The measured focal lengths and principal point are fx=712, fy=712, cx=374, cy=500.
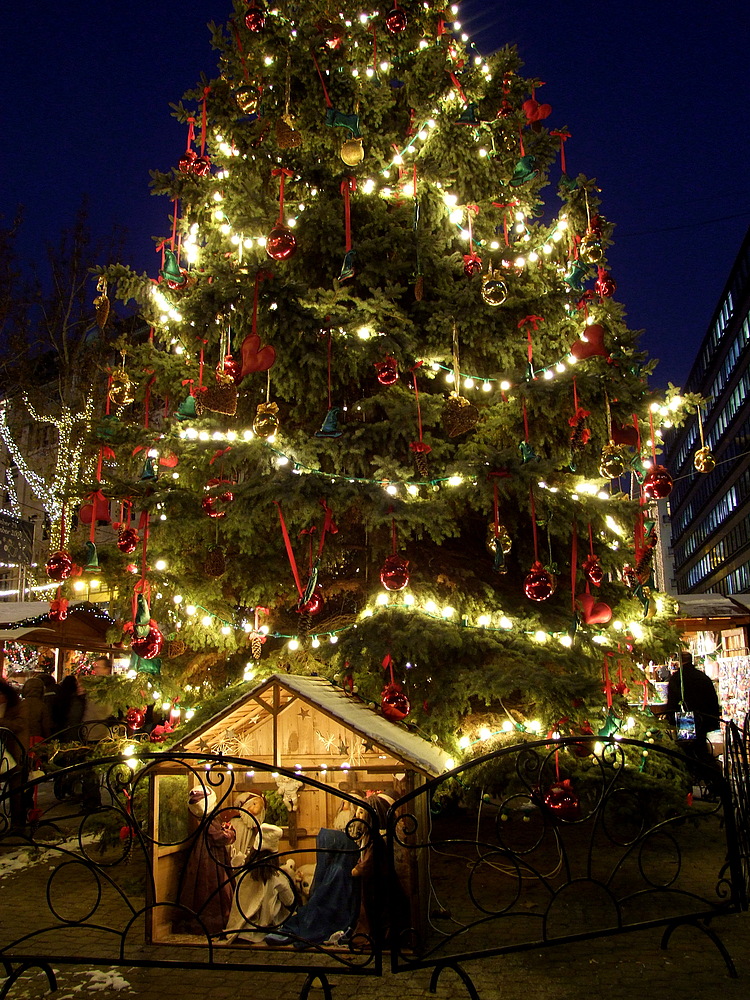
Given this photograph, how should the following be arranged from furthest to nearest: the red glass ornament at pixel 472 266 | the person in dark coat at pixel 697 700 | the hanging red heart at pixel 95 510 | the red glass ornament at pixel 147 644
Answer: the person in dark coat at pixel 697 700, the red glass ornament at pixel 472 266, the hanging red heart at pixel 95 510, the red glass ornament at pixel 147 644

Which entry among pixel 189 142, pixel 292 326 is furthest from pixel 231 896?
pixel 189 142

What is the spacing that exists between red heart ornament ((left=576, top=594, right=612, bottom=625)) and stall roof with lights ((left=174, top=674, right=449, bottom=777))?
1.98m

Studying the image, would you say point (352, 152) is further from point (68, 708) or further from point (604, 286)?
point (68, 708)

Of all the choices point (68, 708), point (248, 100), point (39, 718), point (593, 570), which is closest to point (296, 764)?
point (593, 570)

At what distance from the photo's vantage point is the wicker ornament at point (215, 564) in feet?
24.7

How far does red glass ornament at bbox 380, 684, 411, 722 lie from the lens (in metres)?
6.07

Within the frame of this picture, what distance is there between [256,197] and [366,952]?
660 cm

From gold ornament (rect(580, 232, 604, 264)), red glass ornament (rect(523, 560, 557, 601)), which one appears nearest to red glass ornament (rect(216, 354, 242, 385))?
red glass ornament (rect(523, 560, 557, 601))

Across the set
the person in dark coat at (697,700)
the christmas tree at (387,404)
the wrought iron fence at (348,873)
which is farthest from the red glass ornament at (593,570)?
the person in dark coat at (697,700)

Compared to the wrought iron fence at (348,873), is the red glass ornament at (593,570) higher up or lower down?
higher up

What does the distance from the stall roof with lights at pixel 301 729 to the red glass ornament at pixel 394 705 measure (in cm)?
8

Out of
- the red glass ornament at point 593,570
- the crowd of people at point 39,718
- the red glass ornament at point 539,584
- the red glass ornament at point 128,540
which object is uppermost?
the red glass ornament at point 128,540

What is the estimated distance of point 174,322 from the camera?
8.00m

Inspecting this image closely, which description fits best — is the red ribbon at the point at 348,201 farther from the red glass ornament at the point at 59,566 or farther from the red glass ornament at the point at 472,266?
the red glass ornament at the point at 59,566
